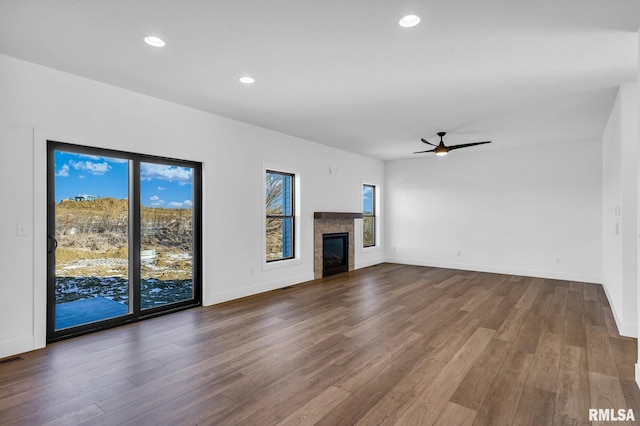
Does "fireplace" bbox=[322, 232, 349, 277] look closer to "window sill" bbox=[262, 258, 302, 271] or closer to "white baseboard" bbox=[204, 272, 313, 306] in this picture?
"white baseboard" bbox=[204, 272, 313, 306]

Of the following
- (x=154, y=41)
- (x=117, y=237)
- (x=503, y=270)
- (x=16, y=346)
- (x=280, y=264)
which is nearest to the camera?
(x=154, y=41)

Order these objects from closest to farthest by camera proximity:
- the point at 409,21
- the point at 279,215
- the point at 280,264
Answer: the point at 409,21
the point at 280,264
the point at 279,215

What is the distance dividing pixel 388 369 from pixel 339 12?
283cm

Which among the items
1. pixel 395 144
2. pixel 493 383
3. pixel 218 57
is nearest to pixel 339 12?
pixel 218 57

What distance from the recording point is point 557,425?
2127mm

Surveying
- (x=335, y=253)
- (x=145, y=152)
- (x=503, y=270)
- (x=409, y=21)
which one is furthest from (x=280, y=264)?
(x=503, y=270)

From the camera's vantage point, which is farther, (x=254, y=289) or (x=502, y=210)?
(x=502, y=210)

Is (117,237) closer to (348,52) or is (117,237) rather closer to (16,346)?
(16,346)

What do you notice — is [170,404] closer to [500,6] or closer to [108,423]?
[108,423]

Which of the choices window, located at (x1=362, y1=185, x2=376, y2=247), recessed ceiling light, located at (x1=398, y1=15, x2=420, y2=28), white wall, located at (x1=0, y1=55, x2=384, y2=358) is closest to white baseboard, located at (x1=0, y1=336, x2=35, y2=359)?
white wall, located at (x1=0, y1=55, x2=384, y2=358)

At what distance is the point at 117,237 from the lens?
4039 millimetres

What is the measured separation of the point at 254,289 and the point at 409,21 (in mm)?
4381

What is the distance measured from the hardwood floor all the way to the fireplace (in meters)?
2.39

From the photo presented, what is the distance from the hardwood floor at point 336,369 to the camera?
226 centimetres
